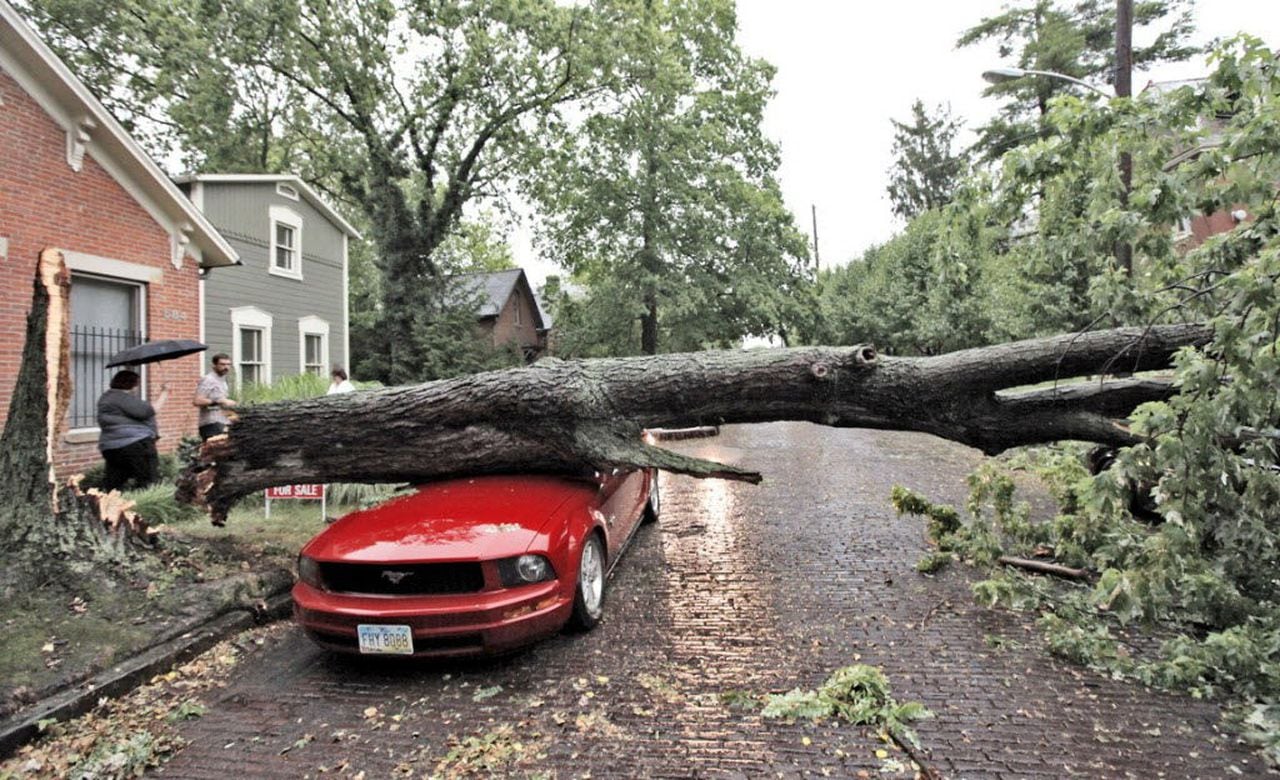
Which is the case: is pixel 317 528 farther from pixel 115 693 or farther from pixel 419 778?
pixel 419 778

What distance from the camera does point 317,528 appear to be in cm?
648

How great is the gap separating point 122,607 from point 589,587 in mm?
2777

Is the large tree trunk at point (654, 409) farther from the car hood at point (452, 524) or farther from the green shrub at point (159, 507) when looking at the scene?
the green shrub at point (159, 507)

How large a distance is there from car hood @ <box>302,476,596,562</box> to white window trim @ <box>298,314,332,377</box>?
1314cm

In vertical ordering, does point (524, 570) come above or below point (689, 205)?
below

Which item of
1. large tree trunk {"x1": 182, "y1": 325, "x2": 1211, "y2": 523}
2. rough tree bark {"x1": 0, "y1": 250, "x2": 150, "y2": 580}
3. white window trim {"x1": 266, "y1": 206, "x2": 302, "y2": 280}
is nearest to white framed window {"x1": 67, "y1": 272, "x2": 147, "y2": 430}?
rough tree bark {"x1": 0, "y1": 250, "x2": 150, "y2": 580}

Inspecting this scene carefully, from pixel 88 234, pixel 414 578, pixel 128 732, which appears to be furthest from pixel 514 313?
pixel 128 732

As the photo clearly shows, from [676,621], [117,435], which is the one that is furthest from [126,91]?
[676,621]

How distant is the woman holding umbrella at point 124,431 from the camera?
616 cm

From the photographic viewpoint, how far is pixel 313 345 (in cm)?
1730

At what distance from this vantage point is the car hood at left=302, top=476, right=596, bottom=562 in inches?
143

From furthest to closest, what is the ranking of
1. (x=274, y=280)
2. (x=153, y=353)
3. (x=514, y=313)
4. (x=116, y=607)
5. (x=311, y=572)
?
(x=514, y=313) → (x=274, y=280) → (x=153, y=353) → (x=116, y=607) → (x=311, y=572)

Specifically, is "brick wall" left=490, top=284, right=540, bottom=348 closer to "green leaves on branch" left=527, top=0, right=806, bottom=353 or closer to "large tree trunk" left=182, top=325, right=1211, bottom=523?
"green leaves on branch" left=527, top=0, right=806, bottom=353

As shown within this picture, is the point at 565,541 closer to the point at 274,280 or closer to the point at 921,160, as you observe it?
the point at 274,280
